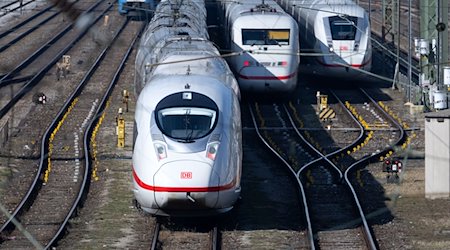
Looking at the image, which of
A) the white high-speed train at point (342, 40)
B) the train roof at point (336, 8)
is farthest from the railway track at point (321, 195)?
the train roof at point (336, 8)

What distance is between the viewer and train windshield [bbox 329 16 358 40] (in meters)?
27.4

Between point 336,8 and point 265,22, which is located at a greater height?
point 265,22

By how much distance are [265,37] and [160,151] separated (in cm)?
1264

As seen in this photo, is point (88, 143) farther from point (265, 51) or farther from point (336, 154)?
point (265, 51)

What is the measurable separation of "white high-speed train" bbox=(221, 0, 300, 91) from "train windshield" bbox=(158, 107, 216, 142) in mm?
11359

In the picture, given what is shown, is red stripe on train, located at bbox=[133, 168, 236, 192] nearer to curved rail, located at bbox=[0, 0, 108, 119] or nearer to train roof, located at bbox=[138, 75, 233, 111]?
train roof, located at bbox=[138, 75, 233, 111]

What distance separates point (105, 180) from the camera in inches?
680

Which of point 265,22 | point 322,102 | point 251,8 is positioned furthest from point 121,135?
point 251,8

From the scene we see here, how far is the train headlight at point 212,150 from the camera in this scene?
13.1m

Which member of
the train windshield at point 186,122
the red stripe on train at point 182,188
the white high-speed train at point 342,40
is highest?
the train windshield at point 186,122

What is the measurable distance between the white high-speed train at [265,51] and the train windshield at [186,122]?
37.3 ft

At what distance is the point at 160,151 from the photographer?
1314cm

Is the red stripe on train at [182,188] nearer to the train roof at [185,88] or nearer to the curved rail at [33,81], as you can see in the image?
the train roof at [185,88]

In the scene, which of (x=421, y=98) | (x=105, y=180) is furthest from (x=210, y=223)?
(x=421, y=98)
